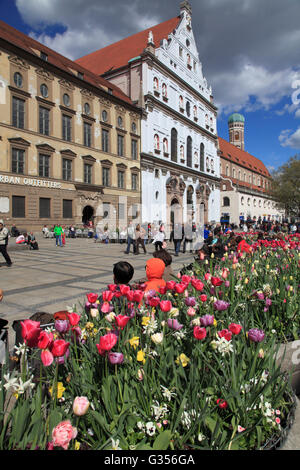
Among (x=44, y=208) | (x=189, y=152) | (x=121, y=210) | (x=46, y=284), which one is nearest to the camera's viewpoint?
(x=46, y=284)

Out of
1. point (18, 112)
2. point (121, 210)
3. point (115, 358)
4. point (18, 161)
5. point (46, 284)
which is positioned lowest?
point (46, 284)

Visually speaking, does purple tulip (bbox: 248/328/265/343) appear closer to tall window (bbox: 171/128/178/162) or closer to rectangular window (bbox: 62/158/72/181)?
rectangular window (bbox: 62/158/72/181)

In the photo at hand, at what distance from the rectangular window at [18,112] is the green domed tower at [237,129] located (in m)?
76.4

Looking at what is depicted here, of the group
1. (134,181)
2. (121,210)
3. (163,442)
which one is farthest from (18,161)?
(163,442)

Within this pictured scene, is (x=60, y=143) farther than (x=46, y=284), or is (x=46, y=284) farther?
(x=60, y=143)

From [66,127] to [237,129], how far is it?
7431cm

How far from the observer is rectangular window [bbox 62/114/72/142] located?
26080mm

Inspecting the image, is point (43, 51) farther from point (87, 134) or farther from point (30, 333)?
point (30, 333)

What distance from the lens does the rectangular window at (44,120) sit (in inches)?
950

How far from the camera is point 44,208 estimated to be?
24.4 meters

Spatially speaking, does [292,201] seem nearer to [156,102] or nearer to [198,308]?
[156,102]

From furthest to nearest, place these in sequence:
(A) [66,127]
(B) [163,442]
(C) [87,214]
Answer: (C) [87,214]
(A) [66,127]
(B) [163,442]

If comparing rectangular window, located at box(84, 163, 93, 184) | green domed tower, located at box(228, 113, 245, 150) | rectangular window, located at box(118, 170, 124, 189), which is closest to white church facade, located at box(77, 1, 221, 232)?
rectangular window, located at box(118, 170, 124, 189)
